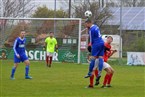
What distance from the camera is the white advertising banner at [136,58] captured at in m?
33.1

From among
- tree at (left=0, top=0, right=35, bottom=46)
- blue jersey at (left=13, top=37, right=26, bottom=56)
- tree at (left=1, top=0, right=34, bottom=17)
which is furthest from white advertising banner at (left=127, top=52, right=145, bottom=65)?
blue jersey at (left=13, top=37, right=26, bottom=56)

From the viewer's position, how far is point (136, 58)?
109ft

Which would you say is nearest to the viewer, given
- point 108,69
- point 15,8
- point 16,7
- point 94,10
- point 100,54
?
point 100,54

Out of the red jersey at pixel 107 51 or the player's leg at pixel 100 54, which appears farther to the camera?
the red jersey at pixel 107 51

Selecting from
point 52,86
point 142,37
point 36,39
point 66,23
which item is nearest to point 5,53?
point 36,39

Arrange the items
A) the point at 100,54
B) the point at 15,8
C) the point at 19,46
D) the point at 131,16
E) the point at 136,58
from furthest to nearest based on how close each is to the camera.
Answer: the point at 131,16, the point at 15,8, the point at 136,58, the point at 19,46, the point at 100,54

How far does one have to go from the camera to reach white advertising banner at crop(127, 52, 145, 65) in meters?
33.1

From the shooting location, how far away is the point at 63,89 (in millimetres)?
14961

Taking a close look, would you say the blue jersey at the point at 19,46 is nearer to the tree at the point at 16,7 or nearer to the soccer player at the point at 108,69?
the soccer player at the point at 108,69

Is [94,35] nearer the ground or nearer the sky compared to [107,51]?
nearer the sky

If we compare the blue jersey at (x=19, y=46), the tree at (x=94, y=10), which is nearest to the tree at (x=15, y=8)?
the tree at (x=94, y=10)

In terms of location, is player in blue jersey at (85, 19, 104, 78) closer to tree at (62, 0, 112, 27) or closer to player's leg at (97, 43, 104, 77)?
player's leg at (97, 43, 104, 77)

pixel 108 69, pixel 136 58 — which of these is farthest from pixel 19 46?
pixel 136 58

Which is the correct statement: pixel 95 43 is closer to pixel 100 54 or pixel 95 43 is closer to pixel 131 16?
pixel 100 54
